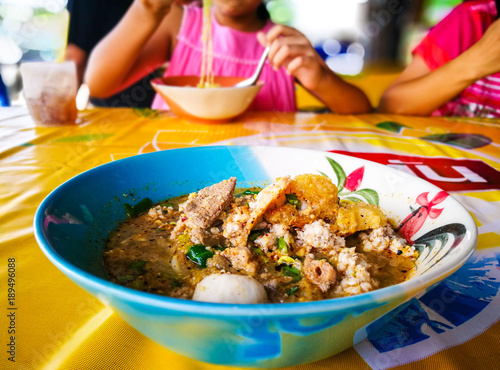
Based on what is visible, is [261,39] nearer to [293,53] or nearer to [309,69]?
[293,53]

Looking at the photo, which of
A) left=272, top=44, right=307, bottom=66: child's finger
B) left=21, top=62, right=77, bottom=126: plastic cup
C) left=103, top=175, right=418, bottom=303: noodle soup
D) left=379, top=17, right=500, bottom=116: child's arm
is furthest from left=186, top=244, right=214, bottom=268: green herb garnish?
left=379, top=17, right=500, bottom=116: child's arm

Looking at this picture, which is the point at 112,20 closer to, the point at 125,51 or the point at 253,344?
the point at 125,51

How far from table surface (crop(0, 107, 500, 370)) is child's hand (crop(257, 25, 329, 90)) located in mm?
258

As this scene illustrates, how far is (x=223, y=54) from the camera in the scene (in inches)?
96.7

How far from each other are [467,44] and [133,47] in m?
2.24

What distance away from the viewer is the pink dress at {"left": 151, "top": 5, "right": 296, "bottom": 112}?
245 centimetres

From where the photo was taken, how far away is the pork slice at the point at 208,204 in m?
0.63

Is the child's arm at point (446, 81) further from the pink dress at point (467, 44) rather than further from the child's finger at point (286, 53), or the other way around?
the child's finger at point (286, 53)

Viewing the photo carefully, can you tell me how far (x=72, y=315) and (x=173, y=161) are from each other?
39cm

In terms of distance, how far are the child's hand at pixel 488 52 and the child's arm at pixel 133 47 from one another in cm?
165

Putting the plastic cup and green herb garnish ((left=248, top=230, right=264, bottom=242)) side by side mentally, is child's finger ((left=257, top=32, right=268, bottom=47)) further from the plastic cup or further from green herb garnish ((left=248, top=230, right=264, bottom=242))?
green herb garnish ((left=248, top=230, right=264, bottom=242))

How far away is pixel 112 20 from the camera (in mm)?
3615

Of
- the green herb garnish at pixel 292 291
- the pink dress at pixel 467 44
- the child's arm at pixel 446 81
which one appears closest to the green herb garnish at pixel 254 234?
the green herb garnish at pixel 292 291

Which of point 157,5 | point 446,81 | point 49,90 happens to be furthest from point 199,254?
point 446,81
